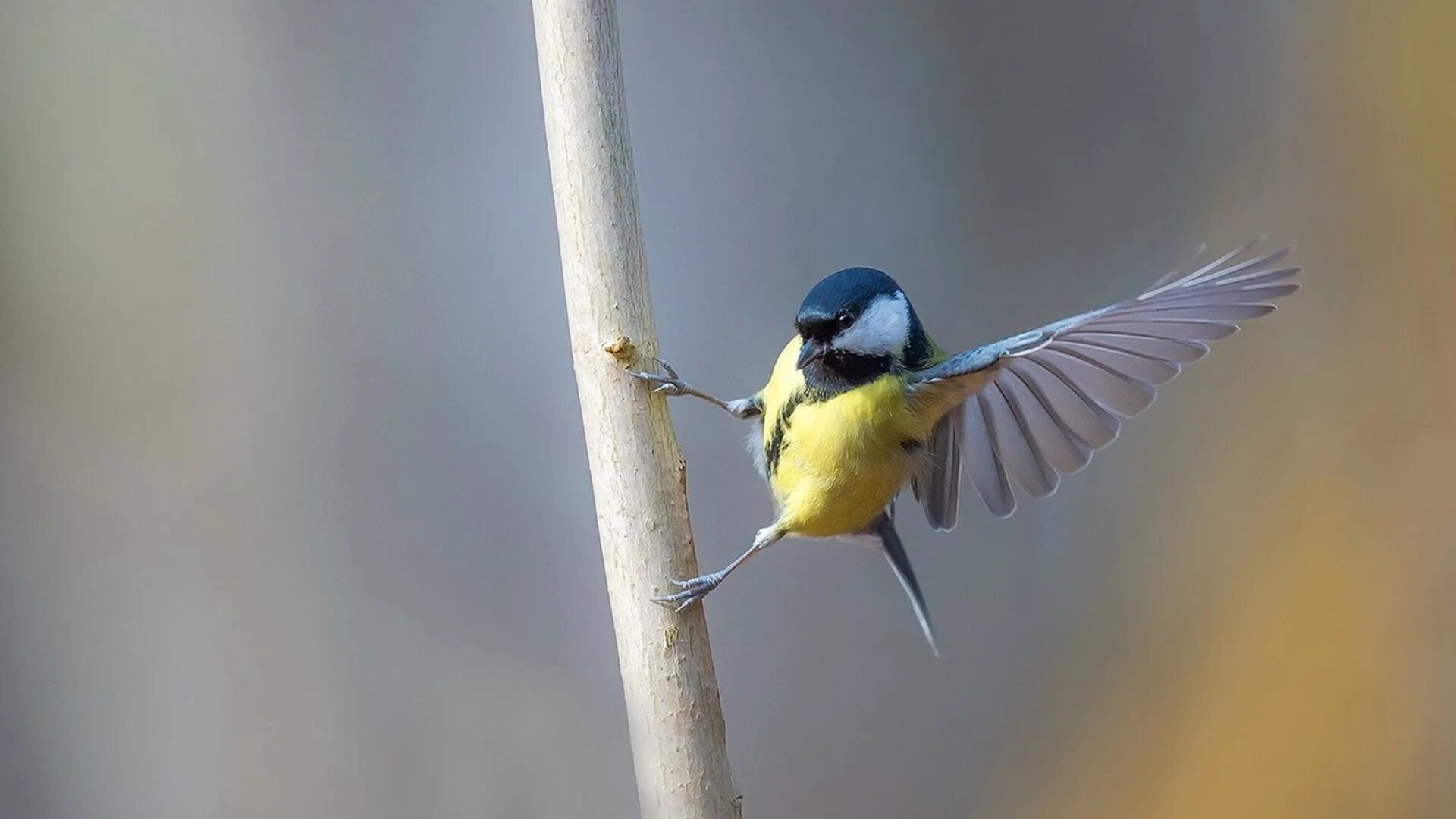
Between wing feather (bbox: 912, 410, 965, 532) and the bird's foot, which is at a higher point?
the bird's foot

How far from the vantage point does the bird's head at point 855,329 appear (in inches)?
32.1

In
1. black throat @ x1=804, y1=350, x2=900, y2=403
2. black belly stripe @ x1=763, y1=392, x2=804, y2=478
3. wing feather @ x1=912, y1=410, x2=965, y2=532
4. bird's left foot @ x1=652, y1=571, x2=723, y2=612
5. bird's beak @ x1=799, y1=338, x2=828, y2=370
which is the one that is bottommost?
bird's left foot @ x1=652, y1=571, x2=723, y2=612

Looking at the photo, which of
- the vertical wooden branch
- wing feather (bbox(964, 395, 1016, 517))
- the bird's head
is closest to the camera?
the vertical wooden branch

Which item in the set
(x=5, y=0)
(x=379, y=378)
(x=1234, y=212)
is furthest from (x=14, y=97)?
(x=1234, y=212)

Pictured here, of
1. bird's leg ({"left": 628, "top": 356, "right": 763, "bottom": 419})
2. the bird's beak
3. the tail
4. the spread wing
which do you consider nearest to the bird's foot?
bird's leg ({"left": 628, "top": 356, "right": 763, "bottom": 419})

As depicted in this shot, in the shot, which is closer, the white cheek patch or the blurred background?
the white cheek patch

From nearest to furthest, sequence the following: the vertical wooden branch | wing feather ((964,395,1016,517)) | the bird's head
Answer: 1. the vertical wooden branch
2. the bird's head
3. wing feather ((964,395,1016,517))

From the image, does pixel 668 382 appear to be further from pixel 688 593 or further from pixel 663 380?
pixel 688 593

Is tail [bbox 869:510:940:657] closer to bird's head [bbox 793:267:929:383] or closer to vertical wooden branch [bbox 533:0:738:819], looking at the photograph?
bird's head [bbox 793:267:929:383]

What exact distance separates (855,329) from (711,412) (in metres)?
0.39

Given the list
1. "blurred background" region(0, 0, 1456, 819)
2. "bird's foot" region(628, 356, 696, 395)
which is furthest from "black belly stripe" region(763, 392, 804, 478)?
"blurred background" region(0, 0, 1456, 819)

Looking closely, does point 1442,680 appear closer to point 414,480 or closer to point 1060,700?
point 1060,700

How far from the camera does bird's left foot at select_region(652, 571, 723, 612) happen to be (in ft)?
2.31

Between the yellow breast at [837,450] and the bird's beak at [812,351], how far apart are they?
0.10ft
